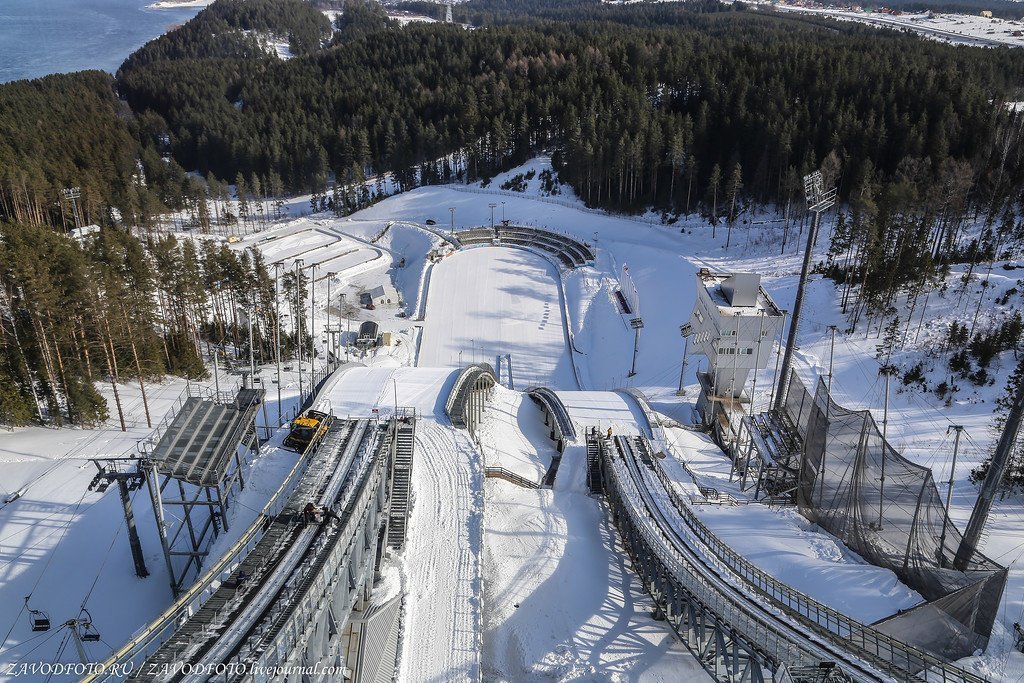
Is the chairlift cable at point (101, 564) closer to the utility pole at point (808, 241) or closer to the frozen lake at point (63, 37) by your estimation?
the utility pole at point (808, 241)

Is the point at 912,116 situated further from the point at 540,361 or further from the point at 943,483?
the point at 943,483

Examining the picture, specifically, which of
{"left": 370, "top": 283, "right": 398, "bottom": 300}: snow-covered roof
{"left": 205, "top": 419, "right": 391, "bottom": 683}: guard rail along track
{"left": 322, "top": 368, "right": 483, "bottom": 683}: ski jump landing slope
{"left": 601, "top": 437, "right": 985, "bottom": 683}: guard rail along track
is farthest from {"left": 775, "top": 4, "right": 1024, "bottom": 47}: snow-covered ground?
{"left": 205, "top": 419, "right": 391, "bottom": 683}: guard rail along track

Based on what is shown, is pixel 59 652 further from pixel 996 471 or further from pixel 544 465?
pixel 996 471

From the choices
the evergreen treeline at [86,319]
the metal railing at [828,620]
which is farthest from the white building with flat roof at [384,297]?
the metal railing at [828,620]

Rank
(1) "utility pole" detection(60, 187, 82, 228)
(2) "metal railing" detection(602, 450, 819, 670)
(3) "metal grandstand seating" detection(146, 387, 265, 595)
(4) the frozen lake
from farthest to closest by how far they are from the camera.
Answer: (4) the frozen lake < (1) "utility pole" detection(60, 187, 82, 228) < (3) "metal grandstand seating" detection(146, 387, 265, 595) < (2) "metal railing" detection(602, 450, 819, 670)

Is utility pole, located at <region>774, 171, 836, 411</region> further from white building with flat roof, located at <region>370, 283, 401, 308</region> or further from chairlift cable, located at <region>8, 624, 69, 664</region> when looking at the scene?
white building with flat roof, located at <region>370, 283, 401, 308</region>

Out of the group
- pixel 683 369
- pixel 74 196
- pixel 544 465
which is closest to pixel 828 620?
pixel 544 465

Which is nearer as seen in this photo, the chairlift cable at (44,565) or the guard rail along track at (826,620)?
the guard rail along track at (826,620)
